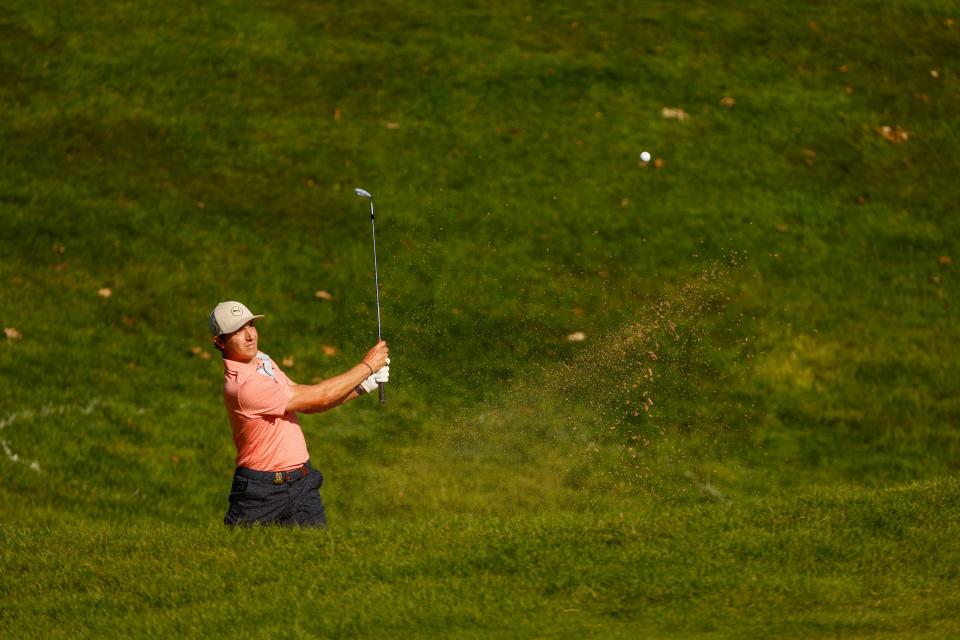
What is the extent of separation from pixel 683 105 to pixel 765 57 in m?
1.64

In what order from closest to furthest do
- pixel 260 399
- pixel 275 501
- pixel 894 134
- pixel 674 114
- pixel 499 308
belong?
pixel 260 399 < pixel 275 501 < pixel 499 308 < pixel 894 134 < pixel 674 114

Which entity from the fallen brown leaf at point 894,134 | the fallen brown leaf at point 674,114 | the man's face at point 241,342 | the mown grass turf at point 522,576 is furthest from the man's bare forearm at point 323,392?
the fallen brown leaf at point 894,134

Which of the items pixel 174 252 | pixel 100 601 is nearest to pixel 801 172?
pixel 174 252

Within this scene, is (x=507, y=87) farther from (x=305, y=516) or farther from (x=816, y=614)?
(x=816, y=614)

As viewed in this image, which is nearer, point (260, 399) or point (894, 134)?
point (260, 399)

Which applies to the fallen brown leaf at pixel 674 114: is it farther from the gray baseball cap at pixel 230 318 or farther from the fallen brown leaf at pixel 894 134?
the gray baseball cap at pixel 230 318

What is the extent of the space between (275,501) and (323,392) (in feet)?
2.62

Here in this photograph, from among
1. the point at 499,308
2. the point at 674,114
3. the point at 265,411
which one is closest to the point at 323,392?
the point at 265,411

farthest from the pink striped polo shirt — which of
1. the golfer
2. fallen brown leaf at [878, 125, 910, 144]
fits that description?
fallen brown leaf at [878, 125, 910, 144]

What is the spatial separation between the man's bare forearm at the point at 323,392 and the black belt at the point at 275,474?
40 centimetres

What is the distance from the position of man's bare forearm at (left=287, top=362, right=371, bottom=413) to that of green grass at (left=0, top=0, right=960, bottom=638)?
0.89m

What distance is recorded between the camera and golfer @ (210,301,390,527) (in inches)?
355

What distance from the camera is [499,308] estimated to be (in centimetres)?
1459

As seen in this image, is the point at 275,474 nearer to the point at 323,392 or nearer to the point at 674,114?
the point at 323,392
